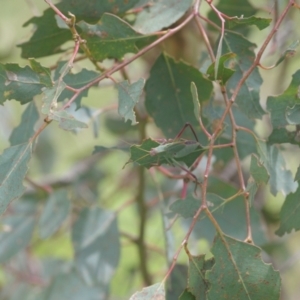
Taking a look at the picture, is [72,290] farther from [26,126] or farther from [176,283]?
[26,126]

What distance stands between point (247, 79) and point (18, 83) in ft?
0.82

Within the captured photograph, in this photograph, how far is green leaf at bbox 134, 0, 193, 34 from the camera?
2.03 feet

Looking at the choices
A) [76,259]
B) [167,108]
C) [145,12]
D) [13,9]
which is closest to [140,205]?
[76,259]

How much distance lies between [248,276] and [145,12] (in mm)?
326

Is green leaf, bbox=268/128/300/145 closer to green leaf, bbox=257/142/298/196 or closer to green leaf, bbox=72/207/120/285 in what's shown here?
green leaf, bbox=257/142/298/196

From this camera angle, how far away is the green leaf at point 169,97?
695mm

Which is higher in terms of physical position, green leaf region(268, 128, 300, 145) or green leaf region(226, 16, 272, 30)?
green leaf region(226, 16, 272, 30)

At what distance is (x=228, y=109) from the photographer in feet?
1.74

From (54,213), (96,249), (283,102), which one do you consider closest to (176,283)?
(96,249)

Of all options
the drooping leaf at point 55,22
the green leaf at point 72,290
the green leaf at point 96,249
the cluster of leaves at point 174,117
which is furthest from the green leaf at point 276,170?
the green leaf at point 72,290

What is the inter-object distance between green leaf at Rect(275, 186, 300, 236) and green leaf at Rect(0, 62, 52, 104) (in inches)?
11.0

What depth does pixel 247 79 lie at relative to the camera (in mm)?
615

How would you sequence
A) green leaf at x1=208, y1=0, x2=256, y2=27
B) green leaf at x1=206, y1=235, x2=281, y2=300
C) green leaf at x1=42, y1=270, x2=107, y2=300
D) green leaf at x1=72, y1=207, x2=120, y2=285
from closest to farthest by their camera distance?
1. green leaf at x1=206, y1=235, x2=281, y2=300
2. green leaf at x1=208, y1=0, x2=256, y2=27
3. green leaf at x1=72, y1=207, x2=120, y2=285
4. green leaf at x1=42, y1=270, x2=107, y2=300

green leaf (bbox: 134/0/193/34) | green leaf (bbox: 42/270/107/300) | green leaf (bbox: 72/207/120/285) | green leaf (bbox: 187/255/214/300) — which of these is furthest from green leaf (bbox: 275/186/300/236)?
green leaf (bbox: 42/270/107/300)
